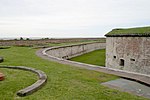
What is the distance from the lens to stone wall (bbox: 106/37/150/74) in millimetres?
17016

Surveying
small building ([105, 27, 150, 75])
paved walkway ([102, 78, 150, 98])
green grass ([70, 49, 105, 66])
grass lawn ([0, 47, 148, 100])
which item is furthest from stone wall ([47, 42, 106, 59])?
paved walkway ([102, 78, 150, 98])

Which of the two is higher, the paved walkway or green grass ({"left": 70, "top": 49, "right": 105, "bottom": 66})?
the paved walkway

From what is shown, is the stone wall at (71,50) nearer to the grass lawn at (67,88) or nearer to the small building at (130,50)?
the small building at (130,50)

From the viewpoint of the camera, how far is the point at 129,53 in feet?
61.3

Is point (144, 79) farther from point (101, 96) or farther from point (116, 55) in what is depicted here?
point (116, 55)

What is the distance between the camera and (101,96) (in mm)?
5926

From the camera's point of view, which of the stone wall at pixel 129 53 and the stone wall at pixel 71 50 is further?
the stone wall at pixel 71 50

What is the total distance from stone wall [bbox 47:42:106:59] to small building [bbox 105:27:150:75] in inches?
280

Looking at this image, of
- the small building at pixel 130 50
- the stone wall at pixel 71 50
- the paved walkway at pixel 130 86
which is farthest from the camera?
the stone wall at pixel 71 50

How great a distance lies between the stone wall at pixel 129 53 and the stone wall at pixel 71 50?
712 centimetres

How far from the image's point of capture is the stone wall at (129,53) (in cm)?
1702

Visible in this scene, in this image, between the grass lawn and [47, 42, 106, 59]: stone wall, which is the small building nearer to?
[47, 42, 106, 59]: stone wall

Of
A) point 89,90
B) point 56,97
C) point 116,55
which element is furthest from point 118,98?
point 116,55

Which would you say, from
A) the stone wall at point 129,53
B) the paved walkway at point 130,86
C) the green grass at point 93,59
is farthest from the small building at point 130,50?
the paved walkway at point 130,86
